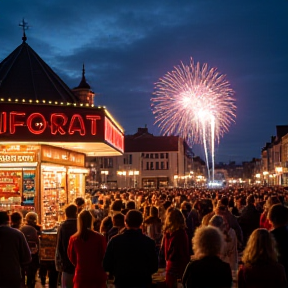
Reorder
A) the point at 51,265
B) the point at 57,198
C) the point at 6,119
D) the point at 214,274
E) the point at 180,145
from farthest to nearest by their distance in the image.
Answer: the point at 180,145 → the point at 57,198 → the point at 6,119 → the point at 51,265 → the point at 214,274

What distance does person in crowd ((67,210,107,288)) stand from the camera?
691 cm

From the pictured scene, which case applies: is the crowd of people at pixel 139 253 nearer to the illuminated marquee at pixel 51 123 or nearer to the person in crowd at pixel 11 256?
the person in crowd at pixel 11 256

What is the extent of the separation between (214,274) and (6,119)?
43.1 ft

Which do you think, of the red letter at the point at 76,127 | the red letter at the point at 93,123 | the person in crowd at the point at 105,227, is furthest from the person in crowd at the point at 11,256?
the red letter at the point at 93,123

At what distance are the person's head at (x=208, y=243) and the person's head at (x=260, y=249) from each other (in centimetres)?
29

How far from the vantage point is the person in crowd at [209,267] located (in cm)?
485

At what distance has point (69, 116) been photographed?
17.7 meters

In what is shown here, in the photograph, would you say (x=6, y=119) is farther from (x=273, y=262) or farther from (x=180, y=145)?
(x=180, y=145)

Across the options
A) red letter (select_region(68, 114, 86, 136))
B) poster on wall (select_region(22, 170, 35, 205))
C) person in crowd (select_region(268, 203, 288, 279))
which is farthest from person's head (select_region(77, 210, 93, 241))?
poster on wall (select_region(22, 170, 35, 205))

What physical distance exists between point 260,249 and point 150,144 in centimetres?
9278

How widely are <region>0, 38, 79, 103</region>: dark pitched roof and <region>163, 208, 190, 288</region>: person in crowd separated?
51.3ft

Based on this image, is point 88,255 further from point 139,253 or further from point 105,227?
point 105,227

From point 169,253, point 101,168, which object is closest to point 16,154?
point 169,253

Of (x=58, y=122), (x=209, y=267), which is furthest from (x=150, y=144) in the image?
(x=209, y=267)
